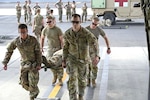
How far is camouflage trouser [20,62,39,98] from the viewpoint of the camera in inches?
245

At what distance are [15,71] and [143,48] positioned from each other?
5.58 m

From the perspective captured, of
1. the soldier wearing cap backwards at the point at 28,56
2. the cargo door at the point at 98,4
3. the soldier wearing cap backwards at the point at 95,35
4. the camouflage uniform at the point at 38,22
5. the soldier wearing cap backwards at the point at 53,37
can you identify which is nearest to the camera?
the soldier wearing cap backwards at the point at 28,56

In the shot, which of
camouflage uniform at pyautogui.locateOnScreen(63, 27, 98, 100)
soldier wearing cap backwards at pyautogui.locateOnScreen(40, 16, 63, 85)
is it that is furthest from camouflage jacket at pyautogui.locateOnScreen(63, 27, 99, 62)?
soldier wearing cap backwards at pyautogui.locateOnScreen(40, 16, 63, 85)

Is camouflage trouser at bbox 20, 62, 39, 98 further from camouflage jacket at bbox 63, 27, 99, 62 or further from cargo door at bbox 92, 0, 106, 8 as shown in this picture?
cargo door at bbox 92, 0, 106, 8

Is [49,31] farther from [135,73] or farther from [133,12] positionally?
[133,12]

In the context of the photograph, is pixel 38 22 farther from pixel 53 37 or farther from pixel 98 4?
pixel 98 4

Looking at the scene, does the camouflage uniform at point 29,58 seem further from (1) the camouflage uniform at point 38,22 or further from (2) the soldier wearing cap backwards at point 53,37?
(1) the camouflage uniform at point 38,22

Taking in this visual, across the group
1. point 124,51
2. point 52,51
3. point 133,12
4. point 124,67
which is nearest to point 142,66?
point 124,67

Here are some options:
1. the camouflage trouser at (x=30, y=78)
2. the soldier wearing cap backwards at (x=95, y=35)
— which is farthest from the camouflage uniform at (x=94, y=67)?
the camouflage trouser at (x=30, y=78)

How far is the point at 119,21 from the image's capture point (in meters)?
21.9

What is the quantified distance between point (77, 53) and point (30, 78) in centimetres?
104

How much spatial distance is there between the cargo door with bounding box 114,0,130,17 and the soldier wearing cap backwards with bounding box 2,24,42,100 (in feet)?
45.3

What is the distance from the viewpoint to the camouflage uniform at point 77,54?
6.13 meters

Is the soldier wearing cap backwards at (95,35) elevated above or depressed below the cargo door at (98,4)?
below
